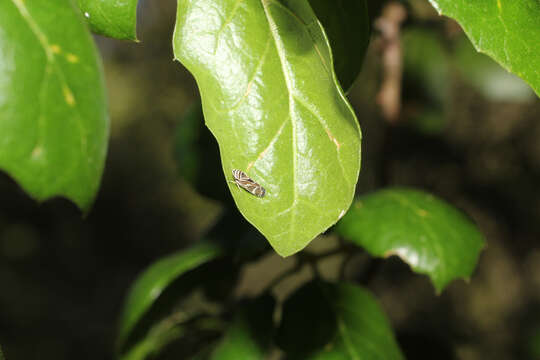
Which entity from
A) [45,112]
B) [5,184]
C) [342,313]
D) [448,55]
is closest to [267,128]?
[45,112]

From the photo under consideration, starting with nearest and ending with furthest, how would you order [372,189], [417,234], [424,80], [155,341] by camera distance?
[417,234]
[155,341]
[424,80]
[372,189]

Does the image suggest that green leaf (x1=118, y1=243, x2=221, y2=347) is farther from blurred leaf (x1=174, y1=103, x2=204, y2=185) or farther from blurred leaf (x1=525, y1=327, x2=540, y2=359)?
blurred leaf (x1=525, y1=327, x2=540, y2=359)

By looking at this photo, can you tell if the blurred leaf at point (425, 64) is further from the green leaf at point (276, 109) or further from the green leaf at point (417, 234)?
the green leaf at point (276, 109)

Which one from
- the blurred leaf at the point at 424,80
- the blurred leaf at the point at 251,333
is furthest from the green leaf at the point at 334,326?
the blurred leaf at the point at 424,80

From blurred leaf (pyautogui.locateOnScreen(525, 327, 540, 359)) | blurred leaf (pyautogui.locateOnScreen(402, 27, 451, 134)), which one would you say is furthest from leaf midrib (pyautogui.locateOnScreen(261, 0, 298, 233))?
blurred leaf (pyautogui.locateOnScreen(525, 327, 540, 359))

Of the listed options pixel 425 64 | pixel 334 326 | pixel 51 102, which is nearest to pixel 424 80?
A: pixel 425 64

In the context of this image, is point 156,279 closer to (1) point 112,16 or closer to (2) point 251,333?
(2) point 251,333
